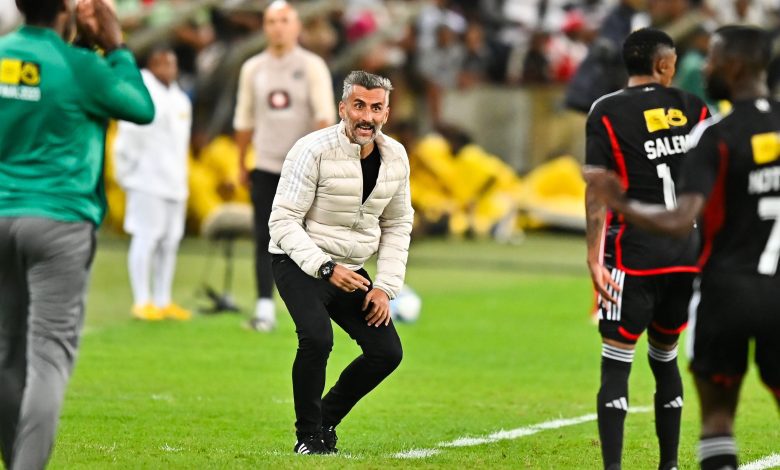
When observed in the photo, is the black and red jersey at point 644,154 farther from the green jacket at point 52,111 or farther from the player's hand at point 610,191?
the green jacket at point 52,111

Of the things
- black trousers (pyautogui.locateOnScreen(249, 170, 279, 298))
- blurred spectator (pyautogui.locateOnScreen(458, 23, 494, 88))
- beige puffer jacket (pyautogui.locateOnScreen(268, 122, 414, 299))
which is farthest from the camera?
blurred spectator (pyautogui.locateOnScreen(458, 23, 494, 88))

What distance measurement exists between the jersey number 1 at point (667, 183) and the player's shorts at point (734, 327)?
1.20m

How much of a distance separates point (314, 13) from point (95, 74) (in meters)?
18.4

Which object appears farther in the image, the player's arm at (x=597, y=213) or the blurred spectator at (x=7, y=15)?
the blurred spectator at (x=7, y=15)

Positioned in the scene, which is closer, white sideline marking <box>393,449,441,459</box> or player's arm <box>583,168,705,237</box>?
player's arm <box>583,168,705,237</box>

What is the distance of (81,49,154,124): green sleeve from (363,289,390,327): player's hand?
6.87 feet

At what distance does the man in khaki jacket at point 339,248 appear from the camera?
7832mm

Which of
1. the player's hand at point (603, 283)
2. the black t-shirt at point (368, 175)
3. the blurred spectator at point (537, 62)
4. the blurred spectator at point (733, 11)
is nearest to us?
the player's hand at point (603, 283)

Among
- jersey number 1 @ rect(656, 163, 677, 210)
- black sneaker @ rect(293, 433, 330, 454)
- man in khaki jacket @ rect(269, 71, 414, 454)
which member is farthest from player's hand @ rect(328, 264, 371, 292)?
jersey number 1 @ rect(656, 163, 677, 210)

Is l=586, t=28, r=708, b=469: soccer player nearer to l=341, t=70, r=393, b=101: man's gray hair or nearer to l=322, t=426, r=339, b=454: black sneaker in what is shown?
l=341, t=70, r=393, b=101: man's gray hair

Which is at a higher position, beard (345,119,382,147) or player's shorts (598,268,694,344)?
beard (345,119,382,147)

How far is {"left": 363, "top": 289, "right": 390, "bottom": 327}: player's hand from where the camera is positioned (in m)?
7.93

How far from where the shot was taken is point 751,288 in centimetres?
595

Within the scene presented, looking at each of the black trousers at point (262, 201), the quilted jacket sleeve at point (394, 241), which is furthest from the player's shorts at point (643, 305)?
the black trousers at point (262, 201)
